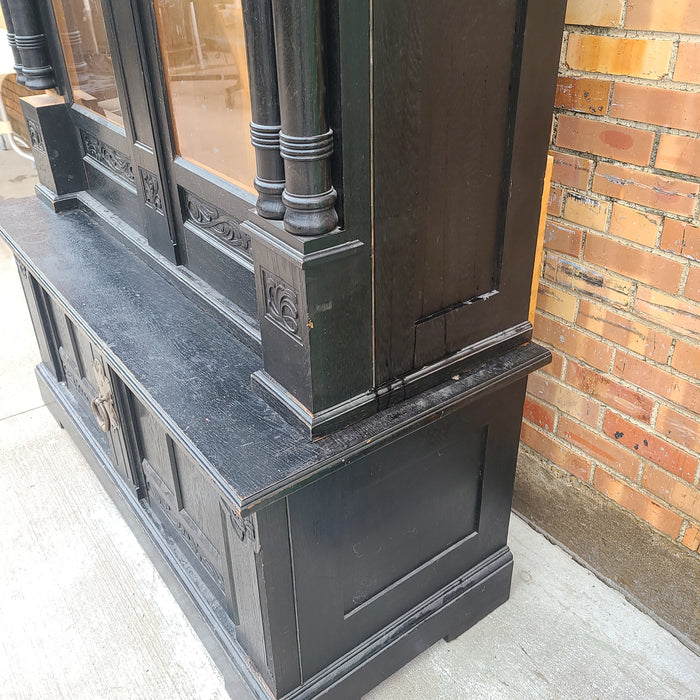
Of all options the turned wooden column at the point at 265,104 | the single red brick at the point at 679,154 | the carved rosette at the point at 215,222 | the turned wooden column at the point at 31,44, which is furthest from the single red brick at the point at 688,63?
the turned wooden column at the point at 31,44

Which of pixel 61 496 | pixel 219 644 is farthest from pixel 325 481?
pixel 61 496

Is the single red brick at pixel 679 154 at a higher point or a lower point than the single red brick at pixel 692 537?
higher

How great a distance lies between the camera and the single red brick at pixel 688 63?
1.33 meters

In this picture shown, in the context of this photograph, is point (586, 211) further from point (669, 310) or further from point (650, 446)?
point (650, 446)

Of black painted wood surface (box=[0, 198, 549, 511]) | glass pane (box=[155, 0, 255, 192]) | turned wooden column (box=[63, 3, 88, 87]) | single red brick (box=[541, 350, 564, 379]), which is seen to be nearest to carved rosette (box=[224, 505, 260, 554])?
black painted wood surface (box=[0, 198, 549, 511])

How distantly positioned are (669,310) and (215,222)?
1.08 m

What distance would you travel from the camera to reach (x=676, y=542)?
1.72 metres

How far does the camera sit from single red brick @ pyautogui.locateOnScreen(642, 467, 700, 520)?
1651 millimetres

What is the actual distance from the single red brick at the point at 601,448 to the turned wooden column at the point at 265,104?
3.72 feet

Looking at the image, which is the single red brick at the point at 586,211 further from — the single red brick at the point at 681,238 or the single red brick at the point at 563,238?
the single red brick at the point at 681,238

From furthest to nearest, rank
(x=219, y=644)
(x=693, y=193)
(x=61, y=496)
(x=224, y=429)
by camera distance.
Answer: (x=61, y=496) → (x=219, y=644) → (x=693, y=193) → (x=224, y=429)

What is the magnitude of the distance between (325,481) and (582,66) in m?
1.09

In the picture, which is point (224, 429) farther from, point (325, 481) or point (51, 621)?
point (51, 621)

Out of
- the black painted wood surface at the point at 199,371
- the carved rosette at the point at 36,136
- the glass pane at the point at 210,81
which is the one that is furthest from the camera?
the carved rosette at the point at 36,136
